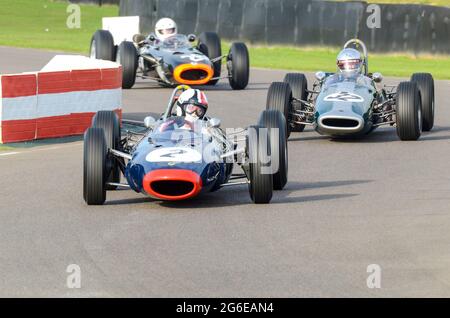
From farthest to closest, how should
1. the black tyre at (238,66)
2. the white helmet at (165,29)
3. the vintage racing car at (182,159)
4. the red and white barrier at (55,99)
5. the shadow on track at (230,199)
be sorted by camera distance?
1. the white helmet at (165,29)
2. the black tyre at (238,66)
3. the red and white barrier at (55,99)
4. the shadow on track at (230,199)
5. the vintage racing car at (182,159)

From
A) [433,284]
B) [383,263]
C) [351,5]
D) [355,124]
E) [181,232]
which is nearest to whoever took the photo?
[433,284]

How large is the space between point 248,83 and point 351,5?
15.7 ft

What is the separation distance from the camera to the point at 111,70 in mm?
18172

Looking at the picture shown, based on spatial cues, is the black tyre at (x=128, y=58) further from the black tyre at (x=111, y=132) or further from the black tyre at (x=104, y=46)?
the black tyre at (x=111, y=132)

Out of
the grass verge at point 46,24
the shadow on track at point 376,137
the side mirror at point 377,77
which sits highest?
the grass verge at point 46,24

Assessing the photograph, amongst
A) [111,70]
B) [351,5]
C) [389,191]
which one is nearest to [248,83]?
[351,5]

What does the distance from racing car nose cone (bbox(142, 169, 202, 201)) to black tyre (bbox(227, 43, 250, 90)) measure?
12.3 m

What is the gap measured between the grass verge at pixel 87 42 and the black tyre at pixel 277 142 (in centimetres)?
1504

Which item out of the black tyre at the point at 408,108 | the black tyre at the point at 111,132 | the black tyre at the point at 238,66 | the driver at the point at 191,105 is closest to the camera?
the black tyre at the point at 111,132

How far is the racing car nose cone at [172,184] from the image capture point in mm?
11906

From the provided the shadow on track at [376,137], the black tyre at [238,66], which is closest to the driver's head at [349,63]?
the shadow on track at [376,137]

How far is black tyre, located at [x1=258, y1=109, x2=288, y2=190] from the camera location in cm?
1282
